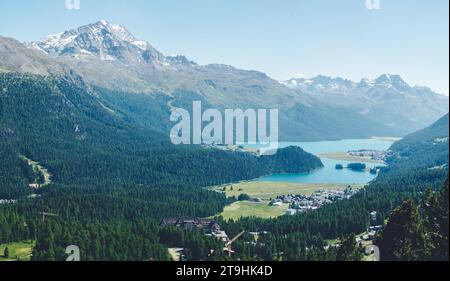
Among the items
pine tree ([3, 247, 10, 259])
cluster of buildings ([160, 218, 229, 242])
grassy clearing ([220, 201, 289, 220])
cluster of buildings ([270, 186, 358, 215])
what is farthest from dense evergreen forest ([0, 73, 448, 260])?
cluster of buildings ([270, 186, 358, 215])

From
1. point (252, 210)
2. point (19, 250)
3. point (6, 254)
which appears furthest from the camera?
point (252, 210)

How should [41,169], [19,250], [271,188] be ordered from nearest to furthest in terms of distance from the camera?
[19,250]
[271,188]
[41,169]

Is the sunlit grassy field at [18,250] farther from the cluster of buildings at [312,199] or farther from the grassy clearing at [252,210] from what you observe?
the cluster of buildings at [312,199]

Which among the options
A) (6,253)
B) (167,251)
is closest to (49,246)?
(6,253)

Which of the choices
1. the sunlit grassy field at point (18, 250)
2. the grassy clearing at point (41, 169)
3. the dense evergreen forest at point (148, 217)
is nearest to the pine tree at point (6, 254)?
the sunlit grassy field at point (18, 250)

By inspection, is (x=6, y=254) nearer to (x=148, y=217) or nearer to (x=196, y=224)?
(x=196, y=224)

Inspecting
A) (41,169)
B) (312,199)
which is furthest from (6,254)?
(41,169)
